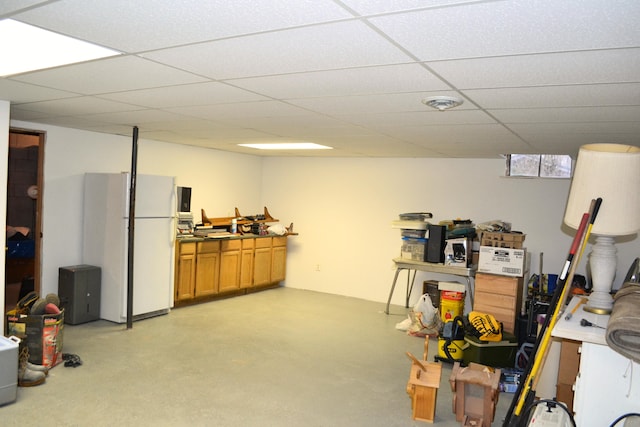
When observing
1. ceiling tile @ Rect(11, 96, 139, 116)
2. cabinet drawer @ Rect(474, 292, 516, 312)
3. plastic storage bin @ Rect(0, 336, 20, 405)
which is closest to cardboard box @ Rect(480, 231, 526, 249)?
cabinet drawer @ Rect(474, 292, 516, 312)

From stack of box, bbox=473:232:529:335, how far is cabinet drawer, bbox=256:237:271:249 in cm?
330

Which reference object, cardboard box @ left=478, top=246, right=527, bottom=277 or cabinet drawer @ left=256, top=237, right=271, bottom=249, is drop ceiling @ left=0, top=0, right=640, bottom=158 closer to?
cardboard box @ left=478, top=246, right=527, bottom=277

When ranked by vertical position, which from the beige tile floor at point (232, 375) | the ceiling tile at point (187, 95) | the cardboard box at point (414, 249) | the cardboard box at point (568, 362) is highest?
the ceiling tile at point (187, 95)

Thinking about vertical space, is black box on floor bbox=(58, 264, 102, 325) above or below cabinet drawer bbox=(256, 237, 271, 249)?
below

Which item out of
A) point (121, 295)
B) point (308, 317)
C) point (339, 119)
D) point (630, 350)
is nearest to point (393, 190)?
point (308, 317)

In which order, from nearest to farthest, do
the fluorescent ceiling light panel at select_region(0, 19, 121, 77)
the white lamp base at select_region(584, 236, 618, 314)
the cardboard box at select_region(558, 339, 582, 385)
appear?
the fluorescent ceiling light panel at select_region(0, 19, 121, 77) → the white lamp base at select_region(584, 236, 618, 314) → the cardboard box at select_region(558, 339, 582, 385)

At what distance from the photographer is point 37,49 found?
236cm

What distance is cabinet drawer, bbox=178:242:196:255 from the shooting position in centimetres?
610

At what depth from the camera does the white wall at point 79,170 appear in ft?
17.3

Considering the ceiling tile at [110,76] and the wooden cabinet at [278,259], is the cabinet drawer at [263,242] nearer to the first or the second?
the wooden cabinet at [278,259]

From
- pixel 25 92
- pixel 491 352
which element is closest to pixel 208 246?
pixel 25 92

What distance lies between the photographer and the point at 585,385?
7.12ft

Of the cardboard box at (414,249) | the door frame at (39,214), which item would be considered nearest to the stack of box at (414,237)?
the cardboard box at (414,249)

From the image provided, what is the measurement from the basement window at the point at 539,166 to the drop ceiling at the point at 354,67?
188 centimetres
